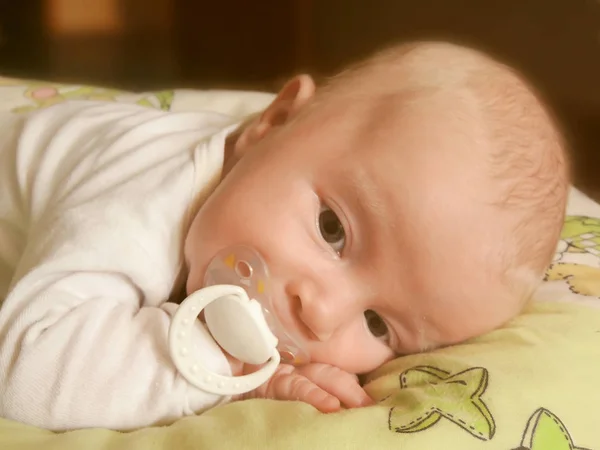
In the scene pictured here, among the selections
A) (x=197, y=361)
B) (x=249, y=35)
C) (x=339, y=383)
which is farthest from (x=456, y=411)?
(x=249, y=35)

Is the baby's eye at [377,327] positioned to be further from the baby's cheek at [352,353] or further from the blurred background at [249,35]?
the blurred background at [249,35]

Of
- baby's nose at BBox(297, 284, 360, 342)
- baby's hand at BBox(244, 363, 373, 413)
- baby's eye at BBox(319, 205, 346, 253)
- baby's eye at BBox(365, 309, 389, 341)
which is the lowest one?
baby's hand at BBox(244, 363, 373, 413)

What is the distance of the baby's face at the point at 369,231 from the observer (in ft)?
2.15

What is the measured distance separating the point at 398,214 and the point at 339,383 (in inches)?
7.2

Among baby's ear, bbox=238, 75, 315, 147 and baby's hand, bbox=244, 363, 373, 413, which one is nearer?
baby's hand, bbox=244, 363, 373, 413

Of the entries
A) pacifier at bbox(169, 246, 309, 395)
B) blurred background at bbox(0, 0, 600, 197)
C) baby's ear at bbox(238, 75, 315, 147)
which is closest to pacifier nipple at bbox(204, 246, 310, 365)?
pacifier at bbox(169, 246, 309, 395)

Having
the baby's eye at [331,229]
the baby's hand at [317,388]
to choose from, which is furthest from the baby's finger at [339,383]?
the baby's eye at [331,229]

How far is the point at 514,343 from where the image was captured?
2.25 feet

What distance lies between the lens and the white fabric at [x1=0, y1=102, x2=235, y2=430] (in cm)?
61

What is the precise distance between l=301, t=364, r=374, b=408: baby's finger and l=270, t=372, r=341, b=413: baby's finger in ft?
0.04

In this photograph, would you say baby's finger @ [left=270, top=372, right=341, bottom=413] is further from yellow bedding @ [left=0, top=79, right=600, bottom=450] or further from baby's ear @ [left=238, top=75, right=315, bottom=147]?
baby's ear @ [left=238, top=75, right=315, bottom=147]

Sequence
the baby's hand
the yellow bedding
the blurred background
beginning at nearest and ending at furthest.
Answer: the yellow bedding, the baby's hand, the blurred background

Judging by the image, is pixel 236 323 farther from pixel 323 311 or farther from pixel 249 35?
pixel 249 35

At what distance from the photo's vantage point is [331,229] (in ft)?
2.29
